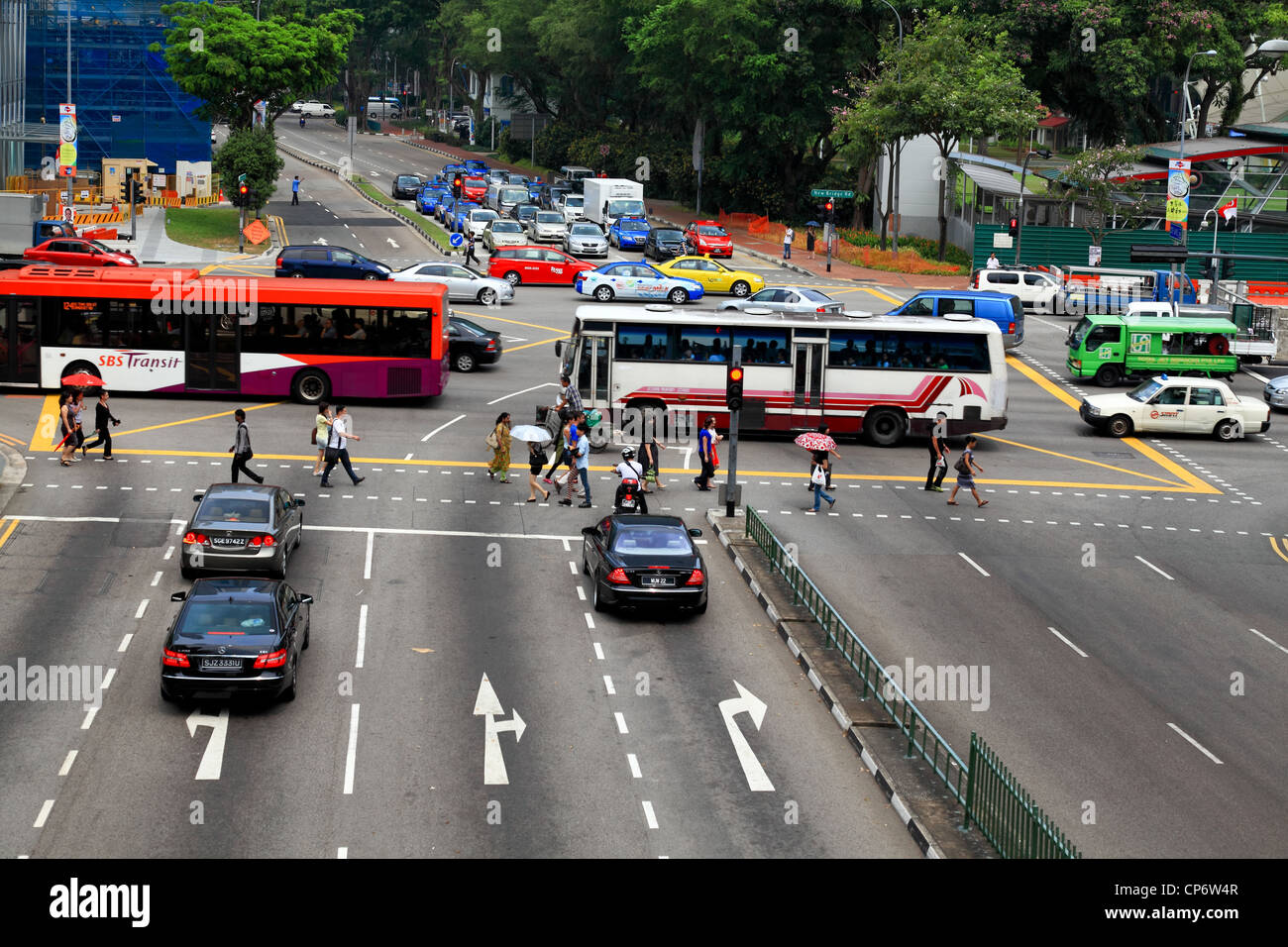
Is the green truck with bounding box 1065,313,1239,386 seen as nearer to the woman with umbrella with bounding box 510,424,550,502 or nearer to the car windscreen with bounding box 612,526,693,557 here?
the woman with umbrella with bounding box 510,424,550,502

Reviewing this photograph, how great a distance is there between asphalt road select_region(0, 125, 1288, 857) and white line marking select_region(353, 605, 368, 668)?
0.07 m

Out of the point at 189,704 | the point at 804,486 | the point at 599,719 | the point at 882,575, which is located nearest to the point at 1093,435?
the point at 804,486

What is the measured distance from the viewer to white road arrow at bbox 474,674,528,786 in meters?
17.6

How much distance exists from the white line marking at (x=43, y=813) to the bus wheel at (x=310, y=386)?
2249 cm

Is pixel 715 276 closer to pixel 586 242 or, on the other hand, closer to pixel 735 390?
pixel 586 242

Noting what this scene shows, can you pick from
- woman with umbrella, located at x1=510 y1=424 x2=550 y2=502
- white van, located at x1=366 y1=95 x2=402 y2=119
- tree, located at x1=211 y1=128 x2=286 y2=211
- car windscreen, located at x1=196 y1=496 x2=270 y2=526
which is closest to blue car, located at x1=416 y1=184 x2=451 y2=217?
tree, located at x1=211 y1=128 x2=286 y2=211

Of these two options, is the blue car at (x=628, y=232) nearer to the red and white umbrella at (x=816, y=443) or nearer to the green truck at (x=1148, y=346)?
the green truck at (x=1148, y=346)

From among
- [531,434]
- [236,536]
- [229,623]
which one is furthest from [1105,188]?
[229,623]

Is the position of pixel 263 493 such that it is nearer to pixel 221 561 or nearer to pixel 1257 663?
pixel 221 561

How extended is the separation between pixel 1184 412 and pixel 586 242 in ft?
110

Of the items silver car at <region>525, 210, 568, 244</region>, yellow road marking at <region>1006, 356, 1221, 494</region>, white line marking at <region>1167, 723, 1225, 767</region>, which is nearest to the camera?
white line marking at <region>1167, 723, 1225, 767</region>

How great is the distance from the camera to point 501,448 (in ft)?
104

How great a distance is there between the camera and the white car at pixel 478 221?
6956 cm

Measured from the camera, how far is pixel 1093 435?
132ft
